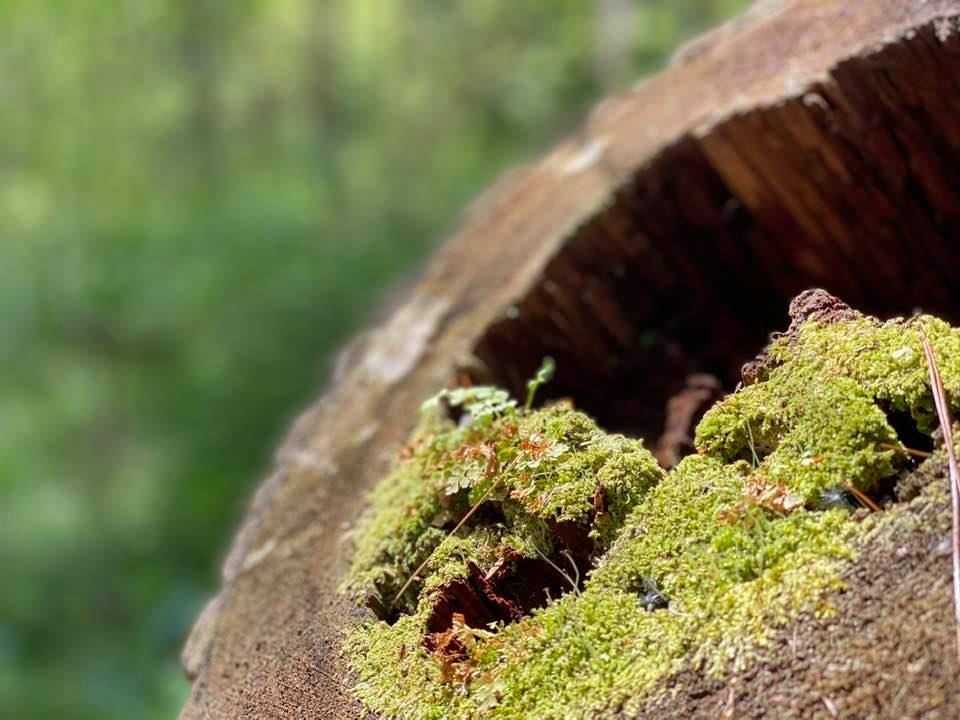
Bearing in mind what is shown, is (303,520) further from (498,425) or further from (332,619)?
(498,425)

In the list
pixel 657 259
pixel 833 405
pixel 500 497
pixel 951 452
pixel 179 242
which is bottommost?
pixel 951 452

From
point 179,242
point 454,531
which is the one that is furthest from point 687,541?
point 179,242

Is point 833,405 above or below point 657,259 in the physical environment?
below

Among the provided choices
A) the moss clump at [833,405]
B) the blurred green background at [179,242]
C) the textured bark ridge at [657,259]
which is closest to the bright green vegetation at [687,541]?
the moss clump at [833,405]

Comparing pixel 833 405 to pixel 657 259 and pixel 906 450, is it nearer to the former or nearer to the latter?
pixel 906 450

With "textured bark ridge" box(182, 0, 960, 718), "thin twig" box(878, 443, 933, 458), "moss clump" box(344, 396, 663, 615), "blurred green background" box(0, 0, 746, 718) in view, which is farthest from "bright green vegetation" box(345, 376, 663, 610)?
"blurred green background" box(0, 0, 746, 718)

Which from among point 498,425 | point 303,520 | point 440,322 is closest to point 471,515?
point 498,425

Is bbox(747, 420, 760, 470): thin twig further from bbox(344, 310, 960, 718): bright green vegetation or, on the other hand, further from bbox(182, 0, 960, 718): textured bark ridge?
bbox(182, 0, 960, 718): textured bark ridge
